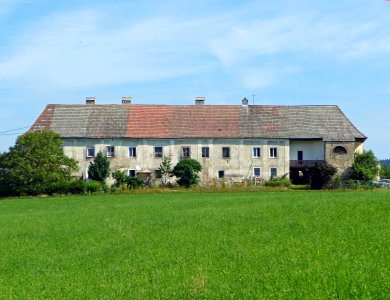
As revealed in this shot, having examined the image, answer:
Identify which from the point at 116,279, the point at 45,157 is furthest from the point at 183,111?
the point at 116,279

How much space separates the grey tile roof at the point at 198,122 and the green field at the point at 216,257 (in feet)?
Answer: 139

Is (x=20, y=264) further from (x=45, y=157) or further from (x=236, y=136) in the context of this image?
(x=236, y=136)

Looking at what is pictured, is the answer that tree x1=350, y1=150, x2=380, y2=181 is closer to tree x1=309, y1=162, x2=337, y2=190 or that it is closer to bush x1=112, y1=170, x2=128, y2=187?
tree x1=309, y1=162, x2=337, y2=190

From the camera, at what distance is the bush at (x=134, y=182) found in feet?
202

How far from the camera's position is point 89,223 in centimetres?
2825

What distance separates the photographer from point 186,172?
63531 millimetres

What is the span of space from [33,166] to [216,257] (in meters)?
45.3

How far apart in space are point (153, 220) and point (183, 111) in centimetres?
4446

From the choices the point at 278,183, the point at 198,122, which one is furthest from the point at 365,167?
the point at 198,122

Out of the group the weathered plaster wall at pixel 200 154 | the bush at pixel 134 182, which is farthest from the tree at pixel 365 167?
the bush at pixel 134 182

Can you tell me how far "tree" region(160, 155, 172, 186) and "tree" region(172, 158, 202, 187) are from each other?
1052mm

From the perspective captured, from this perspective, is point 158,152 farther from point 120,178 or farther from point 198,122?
point 120,178

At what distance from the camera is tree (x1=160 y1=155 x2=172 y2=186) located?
214ft

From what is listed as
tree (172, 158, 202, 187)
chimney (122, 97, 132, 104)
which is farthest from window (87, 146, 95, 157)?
tree (172, 158, 202, 187)
